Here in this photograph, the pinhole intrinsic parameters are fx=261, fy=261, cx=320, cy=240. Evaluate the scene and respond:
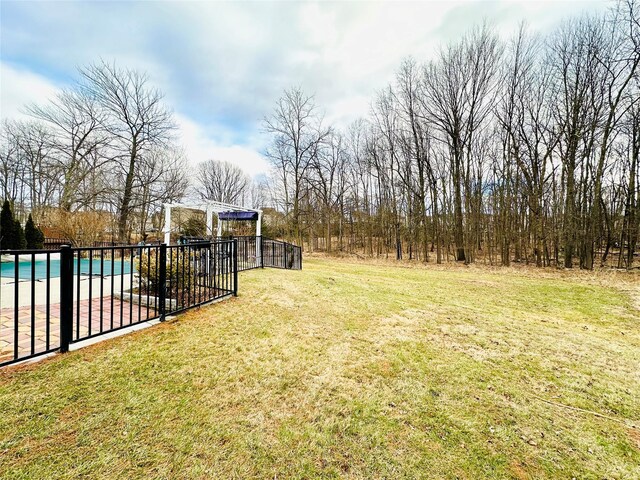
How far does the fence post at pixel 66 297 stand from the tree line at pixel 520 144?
14.1 metres

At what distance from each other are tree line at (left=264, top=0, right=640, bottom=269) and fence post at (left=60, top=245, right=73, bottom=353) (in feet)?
46.2

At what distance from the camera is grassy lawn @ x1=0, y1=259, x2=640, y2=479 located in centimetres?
149

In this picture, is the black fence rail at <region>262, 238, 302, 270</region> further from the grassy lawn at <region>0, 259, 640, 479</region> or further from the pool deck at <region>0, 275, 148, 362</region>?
the grassy lawn at <region>0, 259, 640, 479</region>

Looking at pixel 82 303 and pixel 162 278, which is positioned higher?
pixel 162 278

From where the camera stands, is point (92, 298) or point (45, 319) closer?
point (45, 319)

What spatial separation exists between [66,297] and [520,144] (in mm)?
16190

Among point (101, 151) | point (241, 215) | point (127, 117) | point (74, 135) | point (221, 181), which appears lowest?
point (241, 215)

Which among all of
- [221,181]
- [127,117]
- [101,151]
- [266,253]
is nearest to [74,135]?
[101,151]

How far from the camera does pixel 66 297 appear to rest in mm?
2430

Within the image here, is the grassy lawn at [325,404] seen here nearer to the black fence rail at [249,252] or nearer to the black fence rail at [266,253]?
the black fence rail at [249,252]

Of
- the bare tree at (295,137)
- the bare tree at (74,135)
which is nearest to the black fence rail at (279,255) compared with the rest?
the bare tree at (295,137)

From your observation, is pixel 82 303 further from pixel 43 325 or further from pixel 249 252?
pixel 249 252

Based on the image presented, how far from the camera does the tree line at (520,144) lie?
418 inches

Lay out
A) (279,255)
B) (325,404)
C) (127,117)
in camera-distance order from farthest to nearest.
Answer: (127,117) < (279,255) < (325,404)
